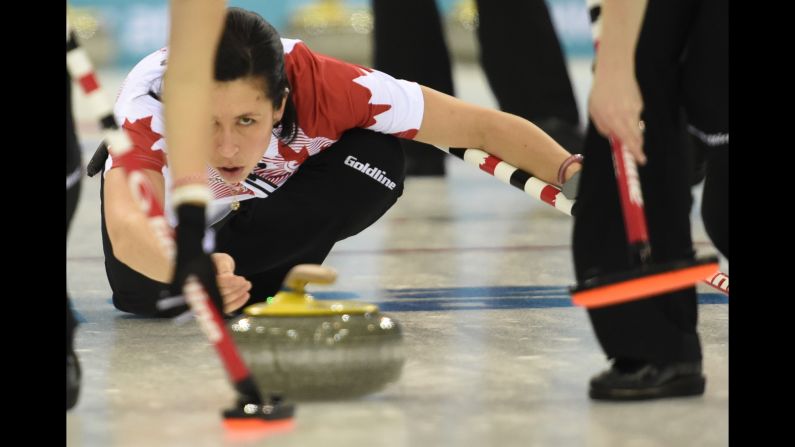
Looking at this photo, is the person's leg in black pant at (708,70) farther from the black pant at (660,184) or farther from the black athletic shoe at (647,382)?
the black athletic shoe at (647,382)

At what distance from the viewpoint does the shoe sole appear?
251 cm

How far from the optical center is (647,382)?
8.28ft

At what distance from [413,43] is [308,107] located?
326 centimetres

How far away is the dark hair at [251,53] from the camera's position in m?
2.93

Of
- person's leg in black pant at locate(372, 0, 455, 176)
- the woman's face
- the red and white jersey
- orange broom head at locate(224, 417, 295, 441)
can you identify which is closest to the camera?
orange broom head at locate(224, 417, 295, 441)

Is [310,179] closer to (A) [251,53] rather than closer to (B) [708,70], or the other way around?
(A) [251,53]

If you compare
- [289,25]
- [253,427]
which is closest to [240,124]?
[253,427]

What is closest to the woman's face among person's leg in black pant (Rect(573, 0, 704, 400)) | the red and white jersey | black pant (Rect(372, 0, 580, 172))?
the red and white jersey

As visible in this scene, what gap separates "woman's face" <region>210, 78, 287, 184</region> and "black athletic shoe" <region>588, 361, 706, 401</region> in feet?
2.89

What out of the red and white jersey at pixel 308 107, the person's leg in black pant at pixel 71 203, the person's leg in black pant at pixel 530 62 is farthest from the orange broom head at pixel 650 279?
the person's leg in black pant at pixel 530 62

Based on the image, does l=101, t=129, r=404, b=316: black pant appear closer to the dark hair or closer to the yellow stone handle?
the dark hair
